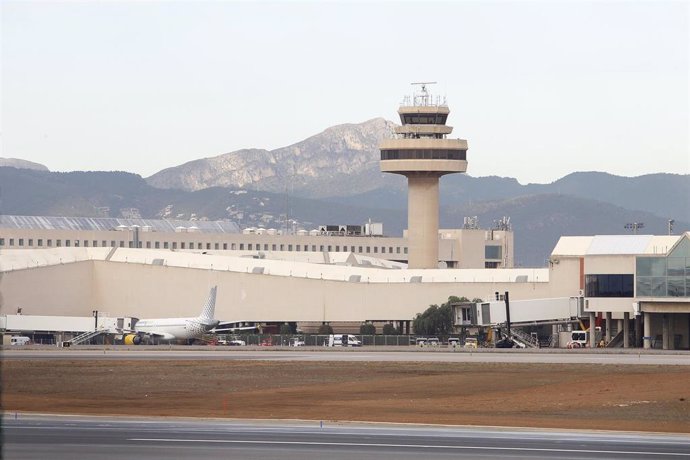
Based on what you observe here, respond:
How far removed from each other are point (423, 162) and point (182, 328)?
56348 mm

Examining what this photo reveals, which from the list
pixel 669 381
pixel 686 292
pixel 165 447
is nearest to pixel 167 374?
pixel 669 381

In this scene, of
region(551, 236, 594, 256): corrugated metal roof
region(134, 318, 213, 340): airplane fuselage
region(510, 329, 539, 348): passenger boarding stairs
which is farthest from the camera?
region(551, 236, 594, 256): corrugated metal roof

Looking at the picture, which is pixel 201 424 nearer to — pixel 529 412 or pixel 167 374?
pixel 529 412

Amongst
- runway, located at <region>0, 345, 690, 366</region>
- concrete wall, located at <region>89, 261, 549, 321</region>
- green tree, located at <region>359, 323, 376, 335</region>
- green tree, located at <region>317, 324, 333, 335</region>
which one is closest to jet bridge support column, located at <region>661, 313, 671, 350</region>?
runway, located at <region>0, 345, 690, 366</region>

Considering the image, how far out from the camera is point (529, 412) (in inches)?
2569

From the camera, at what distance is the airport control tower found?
640ft

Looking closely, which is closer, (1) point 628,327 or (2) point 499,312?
(1) point 628,327

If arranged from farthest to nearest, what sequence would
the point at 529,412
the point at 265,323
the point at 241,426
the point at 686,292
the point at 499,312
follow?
the point at 265,323
the point at 499,312
the point at 686,292
the point at 529,412
the point at 241,426

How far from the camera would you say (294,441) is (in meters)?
49.0

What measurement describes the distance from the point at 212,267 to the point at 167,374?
291ft

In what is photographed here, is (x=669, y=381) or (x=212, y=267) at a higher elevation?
(x=212, y=267)

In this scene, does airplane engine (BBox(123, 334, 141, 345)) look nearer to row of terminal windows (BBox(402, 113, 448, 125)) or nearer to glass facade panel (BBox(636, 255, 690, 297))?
glass facade panel (BBox(636, 255, 690, 297))

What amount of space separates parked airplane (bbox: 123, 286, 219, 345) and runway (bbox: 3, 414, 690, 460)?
9087 cm

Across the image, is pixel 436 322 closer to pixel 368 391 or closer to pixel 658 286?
pixel 658 286
